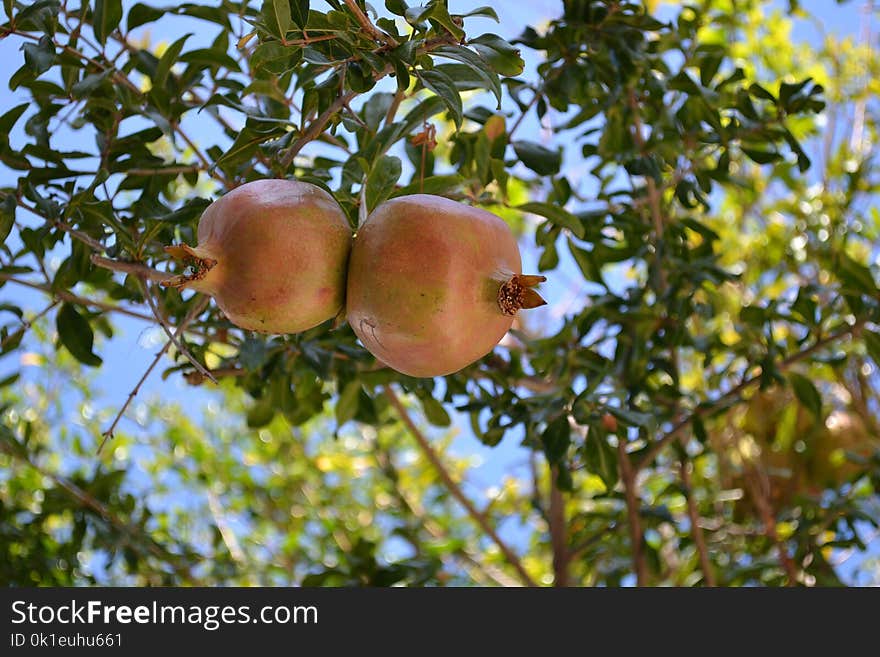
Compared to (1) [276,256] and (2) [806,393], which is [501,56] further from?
(2) [806,393]

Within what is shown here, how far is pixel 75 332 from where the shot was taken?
1394 millimetres

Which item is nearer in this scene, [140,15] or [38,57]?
[38,57]

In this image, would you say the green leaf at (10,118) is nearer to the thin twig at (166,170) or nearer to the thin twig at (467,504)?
the thin twig at (166,170)

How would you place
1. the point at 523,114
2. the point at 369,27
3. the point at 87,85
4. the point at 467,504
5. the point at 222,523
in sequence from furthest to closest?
the point at 222,523 → the point at 467,504 → the point at 523,114 → the point at 87,85 → the point at 369,27

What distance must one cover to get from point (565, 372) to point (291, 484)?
1.93 m

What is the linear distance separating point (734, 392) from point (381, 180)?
95 cm

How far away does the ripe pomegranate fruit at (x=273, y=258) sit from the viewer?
2.74ft

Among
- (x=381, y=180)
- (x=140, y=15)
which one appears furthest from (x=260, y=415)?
(x=381, y=180)

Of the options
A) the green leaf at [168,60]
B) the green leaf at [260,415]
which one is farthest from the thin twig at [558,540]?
the green leaf at [168,60]

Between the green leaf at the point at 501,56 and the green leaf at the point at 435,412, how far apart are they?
72 centimetres

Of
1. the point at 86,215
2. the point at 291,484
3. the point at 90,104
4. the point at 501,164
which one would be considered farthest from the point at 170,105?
the point at 291,484

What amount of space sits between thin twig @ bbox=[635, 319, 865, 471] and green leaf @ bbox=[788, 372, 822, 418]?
0.17 ft

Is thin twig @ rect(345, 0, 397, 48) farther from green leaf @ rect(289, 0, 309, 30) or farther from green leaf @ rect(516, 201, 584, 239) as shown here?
green leaf @ rect(516, 201, 584, 239)

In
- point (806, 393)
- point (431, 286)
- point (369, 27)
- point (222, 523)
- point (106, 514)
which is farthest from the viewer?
point (222, 523)
